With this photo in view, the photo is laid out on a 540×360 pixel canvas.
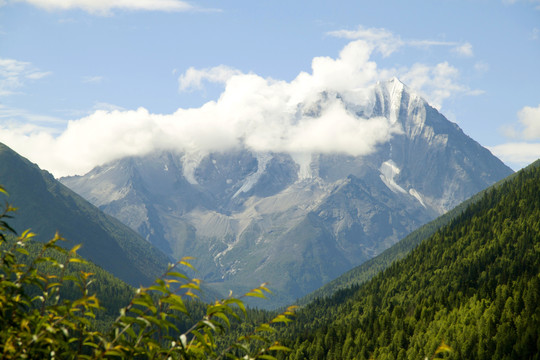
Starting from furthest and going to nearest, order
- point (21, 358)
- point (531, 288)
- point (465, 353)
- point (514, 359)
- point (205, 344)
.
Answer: point (531, 288) < point (465, 353) < point (514, 359) < point (205, 344) < point (21, 358)

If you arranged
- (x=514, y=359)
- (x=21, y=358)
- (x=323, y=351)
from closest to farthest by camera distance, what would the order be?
(x=21, y=358)
(x=514, y=359)
(x=323, y=351)

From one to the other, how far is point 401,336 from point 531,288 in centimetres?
4520

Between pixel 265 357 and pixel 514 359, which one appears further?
pixel 514 359

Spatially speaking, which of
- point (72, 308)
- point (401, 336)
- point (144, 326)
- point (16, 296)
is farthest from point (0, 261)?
point (401, 336)

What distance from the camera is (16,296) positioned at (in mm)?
11898

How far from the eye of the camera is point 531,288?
174 m

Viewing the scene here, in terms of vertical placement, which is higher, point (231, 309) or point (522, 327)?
point (231, 309)

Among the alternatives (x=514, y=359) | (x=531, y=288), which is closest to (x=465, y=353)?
(x=514, y=359)

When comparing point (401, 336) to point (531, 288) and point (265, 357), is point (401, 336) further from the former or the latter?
point (265, 357)

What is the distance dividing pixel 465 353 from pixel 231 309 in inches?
6597

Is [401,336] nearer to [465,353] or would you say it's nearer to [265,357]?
[465,353]

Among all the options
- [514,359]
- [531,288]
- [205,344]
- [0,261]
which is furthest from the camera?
[531,288]

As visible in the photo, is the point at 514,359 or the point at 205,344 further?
the point at 514,359

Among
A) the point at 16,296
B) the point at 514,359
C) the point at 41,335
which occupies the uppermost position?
the point at 16,296
